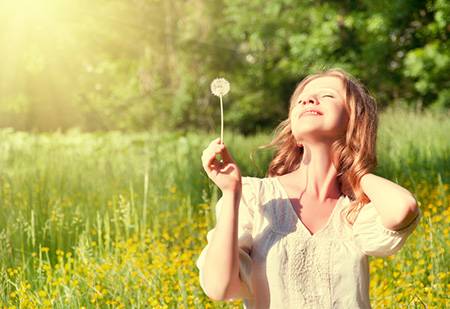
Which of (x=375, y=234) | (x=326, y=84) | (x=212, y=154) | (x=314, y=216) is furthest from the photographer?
(x=326, y=84)

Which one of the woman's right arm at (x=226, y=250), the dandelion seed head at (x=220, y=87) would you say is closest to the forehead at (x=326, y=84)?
the dandelion seed head at (x=220, y=87)

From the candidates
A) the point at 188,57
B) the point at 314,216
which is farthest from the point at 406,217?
the point at 188,57

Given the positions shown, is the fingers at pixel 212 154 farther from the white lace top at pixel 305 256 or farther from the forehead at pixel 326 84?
the forehead at pixel 326 84

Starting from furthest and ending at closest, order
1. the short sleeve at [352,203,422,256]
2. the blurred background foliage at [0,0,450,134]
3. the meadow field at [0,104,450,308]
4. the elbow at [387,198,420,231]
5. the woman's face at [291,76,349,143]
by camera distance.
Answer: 1. the blurred background foliage at [0,0,450,134]
2. the meadow field at [0,104,450,308]
3. the woman's face at [291,76,349,143]
4. the short sleeve at [352,203,422,256]
5. the elbow at [387,198,420,231]

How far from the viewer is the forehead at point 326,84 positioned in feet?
7.93

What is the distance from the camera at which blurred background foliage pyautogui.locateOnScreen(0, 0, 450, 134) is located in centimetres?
1378

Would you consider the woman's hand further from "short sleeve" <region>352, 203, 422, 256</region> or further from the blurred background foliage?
the blurred background foliage

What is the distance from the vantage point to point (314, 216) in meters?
2.33

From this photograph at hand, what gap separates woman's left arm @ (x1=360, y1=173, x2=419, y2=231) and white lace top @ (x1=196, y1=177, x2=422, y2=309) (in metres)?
0.05

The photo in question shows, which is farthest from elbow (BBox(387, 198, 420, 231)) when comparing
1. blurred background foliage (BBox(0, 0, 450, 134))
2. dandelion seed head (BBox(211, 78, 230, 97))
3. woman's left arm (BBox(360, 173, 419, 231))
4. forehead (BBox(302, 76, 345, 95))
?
blurred background foliage (BBox(0, 0, 450, 134))

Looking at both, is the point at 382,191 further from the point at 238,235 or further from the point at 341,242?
the point at 238,235

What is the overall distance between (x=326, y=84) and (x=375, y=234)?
1.71 ft

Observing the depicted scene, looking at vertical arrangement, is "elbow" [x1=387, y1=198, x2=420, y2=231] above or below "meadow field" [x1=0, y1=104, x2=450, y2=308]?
above

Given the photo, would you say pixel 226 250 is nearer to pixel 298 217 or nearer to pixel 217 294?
pixel 217 294
